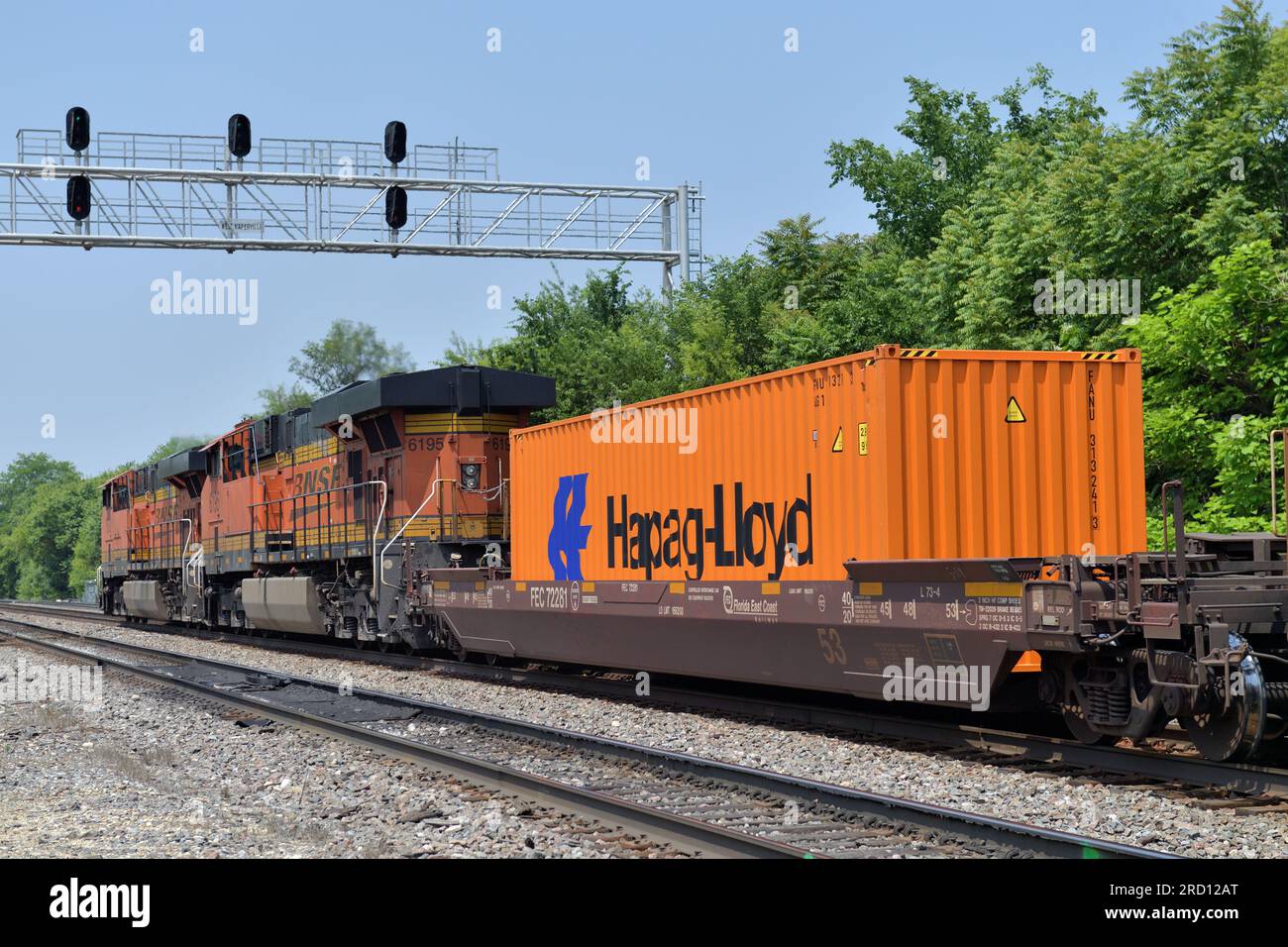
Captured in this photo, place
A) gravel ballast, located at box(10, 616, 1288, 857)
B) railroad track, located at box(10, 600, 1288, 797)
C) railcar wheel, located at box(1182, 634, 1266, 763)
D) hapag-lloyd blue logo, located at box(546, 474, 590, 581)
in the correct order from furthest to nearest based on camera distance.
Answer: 1. hapag-lloyd blue logo, located at box(546, 474, 590, 581)
2. railroad track, located at box(10, 600, 1288, 797)
3. railcar wheel, located at box(1182, 634, 1266, 763)
4. gravel ballast, located at box(10, 616, 1288, 857)

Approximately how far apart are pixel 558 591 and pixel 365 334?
237 feet

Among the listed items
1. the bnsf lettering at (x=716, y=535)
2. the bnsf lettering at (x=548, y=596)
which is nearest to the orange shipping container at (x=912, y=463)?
the bnsf lettering at (x=716, y=535)

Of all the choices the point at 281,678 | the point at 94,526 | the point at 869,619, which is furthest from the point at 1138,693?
the point at 94,526

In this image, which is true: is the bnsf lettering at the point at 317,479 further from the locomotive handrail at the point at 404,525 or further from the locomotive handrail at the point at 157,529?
the locomotive handrail at the point at 157,529

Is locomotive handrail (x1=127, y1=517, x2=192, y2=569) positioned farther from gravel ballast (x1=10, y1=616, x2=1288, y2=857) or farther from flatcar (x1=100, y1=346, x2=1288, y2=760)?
gravel ballast (x1=10, y1=616, x2=1288, y2=857)

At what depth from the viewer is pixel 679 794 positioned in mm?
8914

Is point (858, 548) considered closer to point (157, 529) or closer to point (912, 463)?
point (912, 463)

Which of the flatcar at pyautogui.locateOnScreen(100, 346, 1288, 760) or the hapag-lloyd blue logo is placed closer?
the flatcar at pyautogui.locateOnScreen(100, 346, 1288, 760)

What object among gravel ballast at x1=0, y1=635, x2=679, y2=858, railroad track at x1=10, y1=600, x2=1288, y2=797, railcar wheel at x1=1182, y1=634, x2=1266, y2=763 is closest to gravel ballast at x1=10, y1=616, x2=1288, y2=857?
railroad track at x1=10, y1=600, x2=1288, y2=797

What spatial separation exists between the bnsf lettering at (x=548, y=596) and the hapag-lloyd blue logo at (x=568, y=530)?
0.29m

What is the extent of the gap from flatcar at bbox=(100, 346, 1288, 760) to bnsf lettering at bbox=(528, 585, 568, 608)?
0.11 ft

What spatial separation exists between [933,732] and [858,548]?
1.60 metres

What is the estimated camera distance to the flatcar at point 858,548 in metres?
9.22

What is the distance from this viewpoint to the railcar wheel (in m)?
8.62
